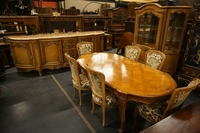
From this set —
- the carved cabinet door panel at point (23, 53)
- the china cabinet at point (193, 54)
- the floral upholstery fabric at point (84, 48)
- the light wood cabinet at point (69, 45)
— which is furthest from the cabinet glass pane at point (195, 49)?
the carved cabinet door panel at point (23, 53)

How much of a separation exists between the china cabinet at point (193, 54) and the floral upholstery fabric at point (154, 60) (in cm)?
101

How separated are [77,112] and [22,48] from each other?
A: 2.12 meters

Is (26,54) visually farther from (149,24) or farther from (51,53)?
(149,24)

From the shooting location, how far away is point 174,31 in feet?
9.65

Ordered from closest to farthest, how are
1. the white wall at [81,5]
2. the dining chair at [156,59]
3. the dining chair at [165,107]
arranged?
the dining chair at [165,107] < the dining chair at [156,59] < the white wall at [81,5]

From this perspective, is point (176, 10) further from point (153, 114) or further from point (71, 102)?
point (71, 102)

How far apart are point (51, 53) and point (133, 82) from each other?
2.47 m

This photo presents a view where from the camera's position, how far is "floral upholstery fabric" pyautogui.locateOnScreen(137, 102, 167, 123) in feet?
4.74

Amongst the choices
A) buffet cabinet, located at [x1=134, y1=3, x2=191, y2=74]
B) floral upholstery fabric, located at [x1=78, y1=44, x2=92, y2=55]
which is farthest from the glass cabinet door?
floral upholstery fabric, located at [x1=78, y1=44, x2=92, y2=55]

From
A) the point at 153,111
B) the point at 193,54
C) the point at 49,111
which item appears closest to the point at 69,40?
the point at 49,111

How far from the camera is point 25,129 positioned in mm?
1730

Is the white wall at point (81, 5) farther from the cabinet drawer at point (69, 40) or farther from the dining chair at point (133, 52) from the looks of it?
the dining chair at point (133, 52)

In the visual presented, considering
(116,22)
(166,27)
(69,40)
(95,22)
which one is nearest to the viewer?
(166,27)

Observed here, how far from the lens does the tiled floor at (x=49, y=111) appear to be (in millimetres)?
1762
